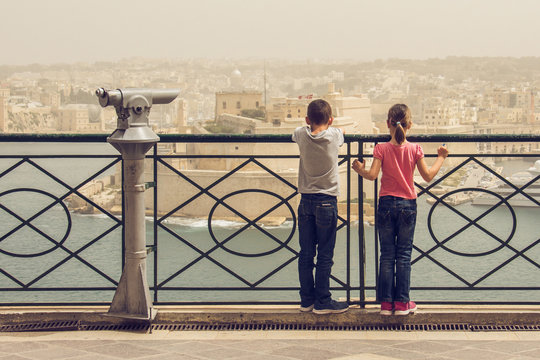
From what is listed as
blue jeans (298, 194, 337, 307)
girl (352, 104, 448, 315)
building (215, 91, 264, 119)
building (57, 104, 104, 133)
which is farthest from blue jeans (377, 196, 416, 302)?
building (57, 104, 104, 133)

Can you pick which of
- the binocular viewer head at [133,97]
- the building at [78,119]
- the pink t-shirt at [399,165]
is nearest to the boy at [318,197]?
the pink t-shirt at [399,165]

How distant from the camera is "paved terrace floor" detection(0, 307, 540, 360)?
10.2 feet

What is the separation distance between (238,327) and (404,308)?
0.80 m

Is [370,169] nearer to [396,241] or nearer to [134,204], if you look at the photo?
[396,241]

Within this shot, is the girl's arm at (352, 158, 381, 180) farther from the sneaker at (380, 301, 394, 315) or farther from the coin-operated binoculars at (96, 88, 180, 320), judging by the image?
the coin-operated binoculars at (96, 88, 180, 320)

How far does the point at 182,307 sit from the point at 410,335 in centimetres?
114

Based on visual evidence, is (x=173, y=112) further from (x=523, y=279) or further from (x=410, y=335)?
(x=410, y=335)

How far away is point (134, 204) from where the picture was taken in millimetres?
3551

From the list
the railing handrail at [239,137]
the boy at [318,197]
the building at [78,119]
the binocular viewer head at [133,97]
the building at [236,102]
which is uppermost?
the building at [236,102]

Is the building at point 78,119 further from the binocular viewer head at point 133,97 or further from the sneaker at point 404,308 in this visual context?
the sneaker at point 404,308

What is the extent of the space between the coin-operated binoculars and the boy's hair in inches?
29.4

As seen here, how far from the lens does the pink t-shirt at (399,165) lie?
3.49m

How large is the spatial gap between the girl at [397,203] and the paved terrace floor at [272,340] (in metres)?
0.16

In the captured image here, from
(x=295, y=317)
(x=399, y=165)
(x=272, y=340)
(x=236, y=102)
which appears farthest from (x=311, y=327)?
(x=236, y=102)
